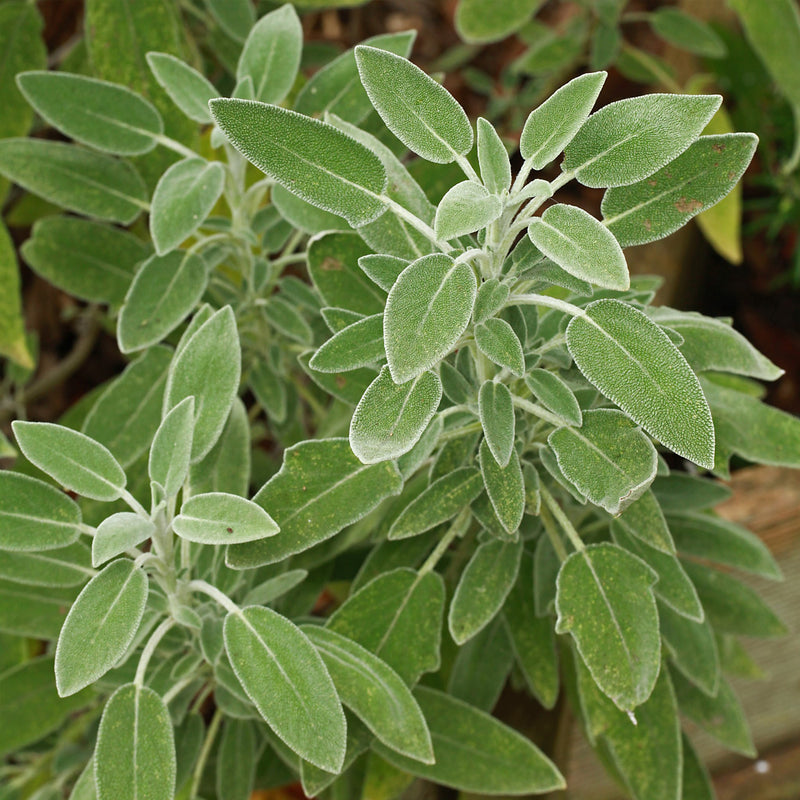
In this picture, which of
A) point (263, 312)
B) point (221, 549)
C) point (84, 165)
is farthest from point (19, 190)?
point (221, 549)

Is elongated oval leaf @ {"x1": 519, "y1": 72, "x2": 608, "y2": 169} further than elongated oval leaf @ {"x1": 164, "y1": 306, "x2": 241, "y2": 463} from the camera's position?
No

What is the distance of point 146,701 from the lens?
1.97 ft

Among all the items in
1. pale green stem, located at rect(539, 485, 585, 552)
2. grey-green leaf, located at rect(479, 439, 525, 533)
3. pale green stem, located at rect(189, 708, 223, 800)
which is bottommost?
pale green stem, located at rect(189, 708, 223, 800)

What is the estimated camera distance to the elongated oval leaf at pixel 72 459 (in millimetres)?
588

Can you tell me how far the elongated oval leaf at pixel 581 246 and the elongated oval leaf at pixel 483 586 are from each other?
25cm

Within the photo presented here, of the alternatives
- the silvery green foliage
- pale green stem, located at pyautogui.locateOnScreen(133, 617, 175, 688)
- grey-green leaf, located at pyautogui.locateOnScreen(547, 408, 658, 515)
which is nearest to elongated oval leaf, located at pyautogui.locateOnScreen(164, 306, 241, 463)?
the silvery green foliage

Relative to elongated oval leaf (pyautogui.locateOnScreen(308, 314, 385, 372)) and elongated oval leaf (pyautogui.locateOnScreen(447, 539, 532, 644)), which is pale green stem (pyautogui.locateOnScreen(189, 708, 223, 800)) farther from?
elongated oval leaf (pyautogui.locateOnScreen(308, 314, 385, 372))

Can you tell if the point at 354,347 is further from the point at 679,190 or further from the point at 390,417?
the point at 679,190

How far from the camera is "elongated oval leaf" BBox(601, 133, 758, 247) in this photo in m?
0.55

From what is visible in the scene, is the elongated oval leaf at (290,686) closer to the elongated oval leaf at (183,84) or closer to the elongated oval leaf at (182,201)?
the elongated oval leaf at (182,201)

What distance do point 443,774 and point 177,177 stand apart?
503 millimetres

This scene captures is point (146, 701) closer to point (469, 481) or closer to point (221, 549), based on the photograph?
point (221, 549)

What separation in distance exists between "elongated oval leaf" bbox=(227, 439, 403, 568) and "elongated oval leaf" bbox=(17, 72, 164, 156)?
0.32m

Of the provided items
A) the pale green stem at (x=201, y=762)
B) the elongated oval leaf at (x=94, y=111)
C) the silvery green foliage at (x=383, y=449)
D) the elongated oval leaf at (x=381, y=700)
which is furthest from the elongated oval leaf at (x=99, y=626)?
the elongated oval leaf at (x=94, y=111)
